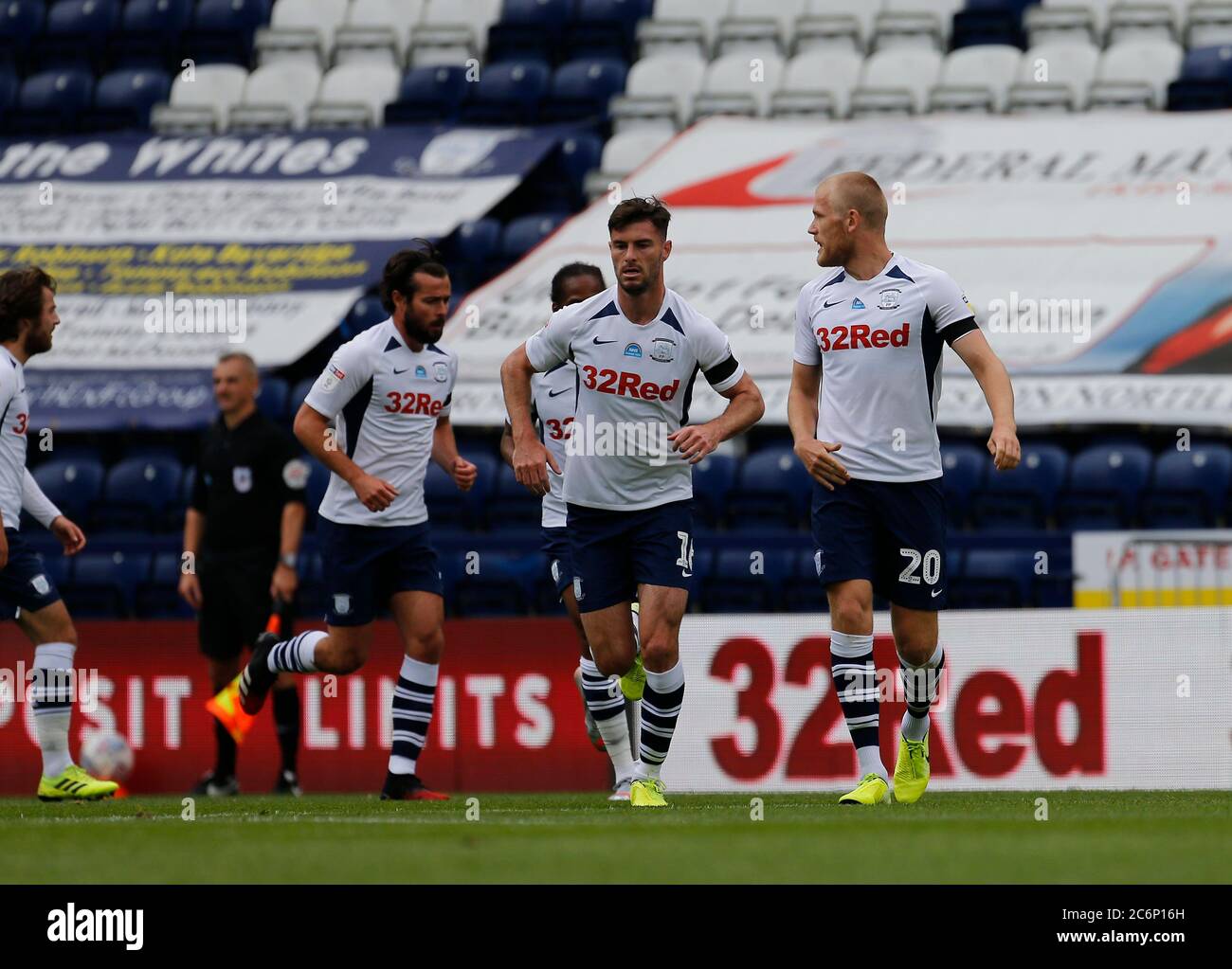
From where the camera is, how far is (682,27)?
60.3 ft

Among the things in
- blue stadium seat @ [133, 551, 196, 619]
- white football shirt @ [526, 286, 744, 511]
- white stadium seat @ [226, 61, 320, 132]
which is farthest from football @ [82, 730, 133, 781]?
white stadium seat @ [226, 61, 320, 132]

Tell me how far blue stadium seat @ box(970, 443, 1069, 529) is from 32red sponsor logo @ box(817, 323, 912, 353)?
6.22 m

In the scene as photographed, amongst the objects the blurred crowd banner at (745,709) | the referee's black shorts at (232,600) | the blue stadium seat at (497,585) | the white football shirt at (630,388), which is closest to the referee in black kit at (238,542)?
the referee's black shorts at (232,600)

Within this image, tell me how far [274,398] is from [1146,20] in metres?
8.43

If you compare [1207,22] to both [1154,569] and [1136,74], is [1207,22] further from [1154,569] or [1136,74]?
[1154,569]

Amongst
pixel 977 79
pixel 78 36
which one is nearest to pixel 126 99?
pixel 78 36

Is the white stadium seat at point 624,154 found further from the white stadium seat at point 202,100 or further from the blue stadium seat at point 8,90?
the blue stadium seat at point 8,90

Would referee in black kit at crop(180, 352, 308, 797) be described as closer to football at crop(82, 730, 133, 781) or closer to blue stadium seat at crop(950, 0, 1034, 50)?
football at crop(82, 730, 133, 781)

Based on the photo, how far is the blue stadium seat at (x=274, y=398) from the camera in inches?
593

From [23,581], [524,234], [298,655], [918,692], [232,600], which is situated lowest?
[918,692]
